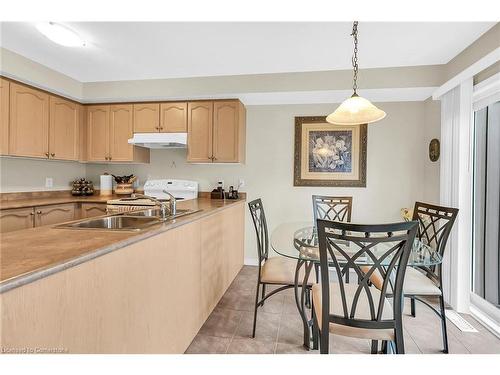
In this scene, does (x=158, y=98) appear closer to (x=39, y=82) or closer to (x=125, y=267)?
(x=39, y=82)

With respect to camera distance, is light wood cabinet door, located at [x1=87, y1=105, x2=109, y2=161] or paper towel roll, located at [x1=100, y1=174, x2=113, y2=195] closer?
light wood cabinet door, located at [x1=87, y1=105, x2=109, y2=161]

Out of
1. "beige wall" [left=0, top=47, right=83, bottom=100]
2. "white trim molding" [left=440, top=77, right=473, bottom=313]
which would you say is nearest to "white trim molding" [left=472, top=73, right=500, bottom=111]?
"white trim molding" [left=440, top=77, right=473, bottom=313]

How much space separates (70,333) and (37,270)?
271 mm

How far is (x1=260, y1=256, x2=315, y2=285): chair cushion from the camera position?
2012mm

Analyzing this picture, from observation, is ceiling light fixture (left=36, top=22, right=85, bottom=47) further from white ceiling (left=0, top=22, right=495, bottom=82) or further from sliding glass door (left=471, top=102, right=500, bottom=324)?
sliding glass door (left=471, top=102, right=500, bottom=324)

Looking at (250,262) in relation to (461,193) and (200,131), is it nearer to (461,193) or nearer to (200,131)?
(200,131)

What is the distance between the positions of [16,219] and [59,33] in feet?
5.81

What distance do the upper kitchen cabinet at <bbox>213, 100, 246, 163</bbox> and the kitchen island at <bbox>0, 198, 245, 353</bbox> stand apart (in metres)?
1.45

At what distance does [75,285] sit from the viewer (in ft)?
2.89

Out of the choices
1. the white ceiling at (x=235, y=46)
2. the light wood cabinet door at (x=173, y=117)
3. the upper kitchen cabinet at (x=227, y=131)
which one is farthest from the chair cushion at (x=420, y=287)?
the light wood cabinet door at (x=173, y=117)

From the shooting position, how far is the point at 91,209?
3262mm

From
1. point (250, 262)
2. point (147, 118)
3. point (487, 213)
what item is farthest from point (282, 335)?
point (147, 118)

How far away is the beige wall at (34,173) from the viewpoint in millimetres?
2988

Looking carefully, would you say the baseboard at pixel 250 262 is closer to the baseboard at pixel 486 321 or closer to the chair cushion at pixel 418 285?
the chair cushion at pixel 418 285
